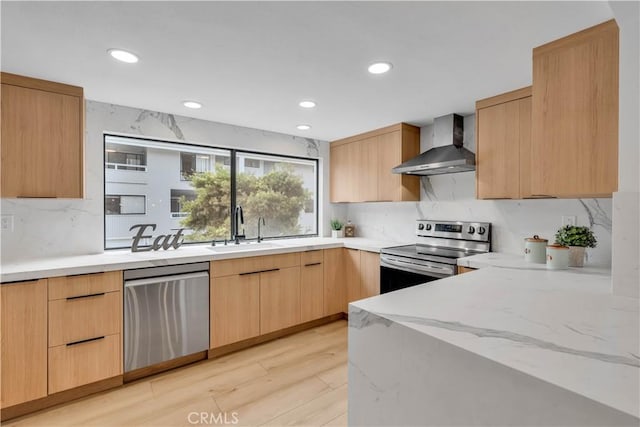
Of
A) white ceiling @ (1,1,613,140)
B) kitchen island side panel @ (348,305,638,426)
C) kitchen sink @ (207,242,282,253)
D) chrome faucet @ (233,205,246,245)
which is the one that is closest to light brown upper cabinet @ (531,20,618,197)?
white ceiling @ (1,1,613,140)

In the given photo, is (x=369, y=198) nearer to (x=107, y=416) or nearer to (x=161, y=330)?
(x=161, y=330)

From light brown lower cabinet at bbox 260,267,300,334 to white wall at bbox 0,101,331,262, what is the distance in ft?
4.75

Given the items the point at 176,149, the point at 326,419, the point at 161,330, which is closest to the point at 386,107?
the point at 176,149

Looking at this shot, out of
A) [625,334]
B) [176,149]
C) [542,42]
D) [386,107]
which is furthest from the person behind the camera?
[176,149]

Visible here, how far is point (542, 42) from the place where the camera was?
1613 mm

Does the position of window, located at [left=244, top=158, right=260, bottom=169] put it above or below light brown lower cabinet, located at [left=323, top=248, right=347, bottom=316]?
above

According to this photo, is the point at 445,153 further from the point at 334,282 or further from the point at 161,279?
the point at 161,279

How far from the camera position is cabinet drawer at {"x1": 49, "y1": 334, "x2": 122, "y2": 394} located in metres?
1.94

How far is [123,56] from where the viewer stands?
1763mm

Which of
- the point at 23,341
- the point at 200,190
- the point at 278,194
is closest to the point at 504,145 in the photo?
the point at 278,194

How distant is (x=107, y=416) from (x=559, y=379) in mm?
2374

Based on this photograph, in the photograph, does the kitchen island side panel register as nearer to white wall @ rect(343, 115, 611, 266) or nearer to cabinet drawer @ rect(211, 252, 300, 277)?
cabinet drawer @ rect(211, 252, 300, 277)

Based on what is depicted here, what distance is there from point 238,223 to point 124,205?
1.07 meters

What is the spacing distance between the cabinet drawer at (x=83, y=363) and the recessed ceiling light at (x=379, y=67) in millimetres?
2509
